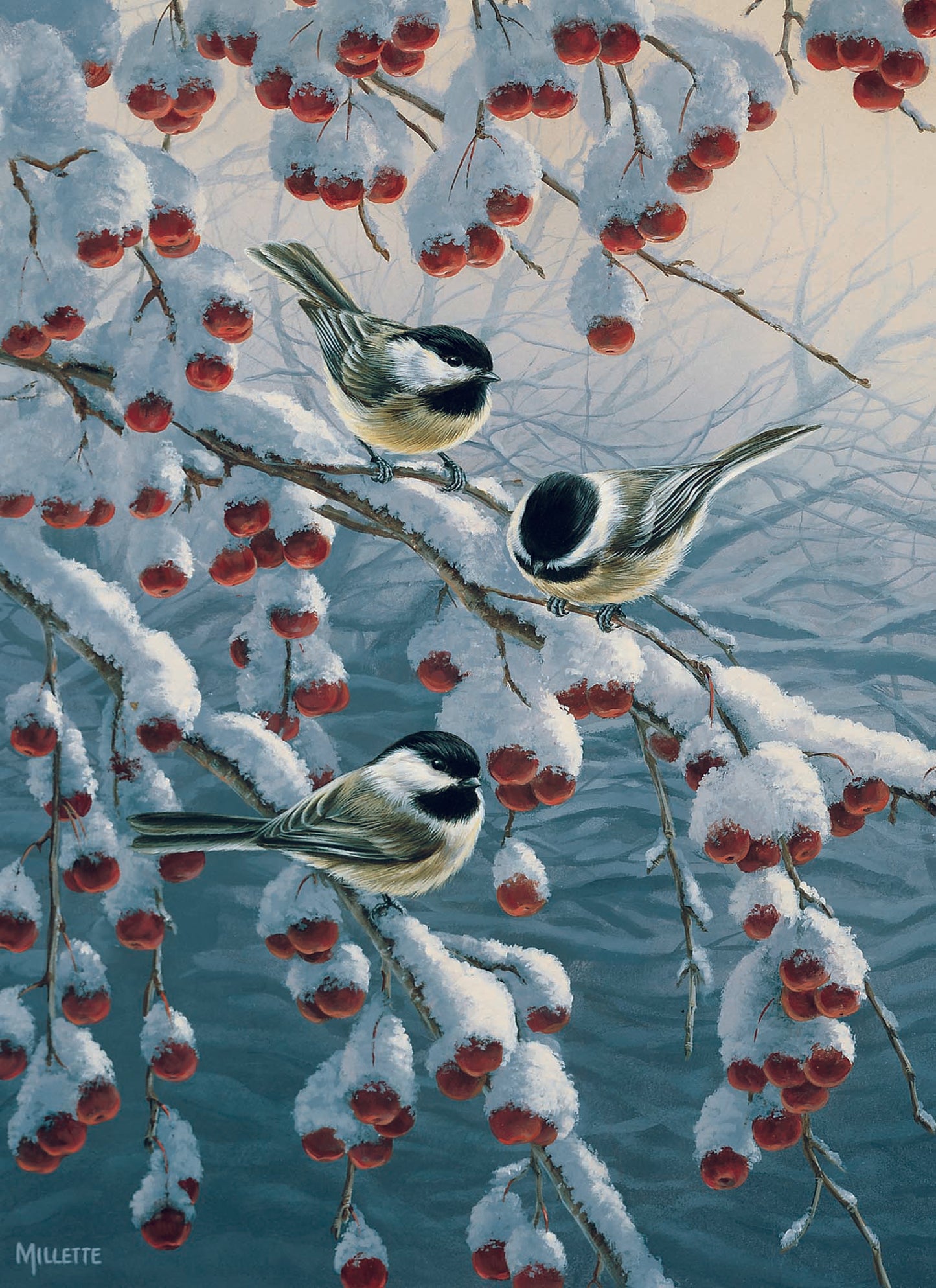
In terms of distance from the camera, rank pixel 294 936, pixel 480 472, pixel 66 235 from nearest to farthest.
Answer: pixel 66 235
pixel 294 936
pixel 480 472

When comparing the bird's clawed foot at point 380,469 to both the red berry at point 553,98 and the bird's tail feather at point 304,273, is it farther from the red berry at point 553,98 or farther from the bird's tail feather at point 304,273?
the red berry at point 553,98

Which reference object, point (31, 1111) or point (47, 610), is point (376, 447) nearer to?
point (47, 610)

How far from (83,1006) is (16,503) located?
417 mm

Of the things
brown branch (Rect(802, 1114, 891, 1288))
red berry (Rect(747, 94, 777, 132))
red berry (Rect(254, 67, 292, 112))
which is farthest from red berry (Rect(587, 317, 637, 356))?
brown branch (Rect(802, 1114, 891, 1288))

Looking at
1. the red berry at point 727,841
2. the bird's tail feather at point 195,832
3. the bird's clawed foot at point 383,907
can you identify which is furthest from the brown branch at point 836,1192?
the bird's tail feather at point 195,832

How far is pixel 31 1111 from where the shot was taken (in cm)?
82

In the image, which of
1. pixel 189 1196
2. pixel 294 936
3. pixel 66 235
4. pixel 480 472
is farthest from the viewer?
pixel 480 472

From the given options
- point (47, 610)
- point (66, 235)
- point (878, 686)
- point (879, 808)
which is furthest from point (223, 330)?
point (878, 686)

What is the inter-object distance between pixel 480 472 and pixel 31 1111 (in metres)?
0.69

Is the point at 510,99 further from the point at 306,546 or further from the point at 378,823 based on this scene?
the point at 378,823

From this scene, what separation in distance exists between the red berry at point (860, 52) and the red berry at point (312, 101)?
0.33 metres

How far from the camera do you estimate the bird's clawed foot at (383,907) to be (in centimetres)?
78
